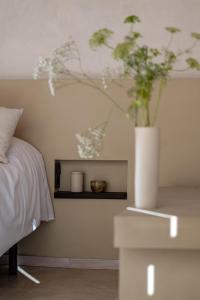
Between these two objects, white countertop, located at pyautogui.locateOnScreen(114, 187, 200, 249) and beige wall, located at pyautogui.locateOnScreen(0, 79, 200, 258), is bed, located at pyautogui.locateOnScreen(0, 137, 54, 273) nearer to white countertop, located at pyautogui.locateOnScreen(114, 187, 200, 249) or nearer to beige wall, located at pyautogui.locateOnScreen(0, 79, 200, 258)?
beige wall, located at pyautogui.locateOnScreen(0, 79, 200, 258)

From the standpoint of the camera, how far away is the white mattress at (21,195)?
8.69ft

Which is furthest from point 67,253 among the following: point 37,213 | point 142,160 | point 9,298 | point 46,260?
point 142,160

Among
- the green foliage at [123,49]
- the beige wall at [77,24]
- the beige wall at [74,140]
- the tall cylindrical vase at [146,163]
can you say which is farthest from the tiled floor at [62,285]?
the green foliage at [123,49]

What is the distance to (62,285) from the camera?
3.04 m

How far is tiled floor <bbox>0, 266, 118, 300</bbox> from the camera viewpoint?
2.82 meters

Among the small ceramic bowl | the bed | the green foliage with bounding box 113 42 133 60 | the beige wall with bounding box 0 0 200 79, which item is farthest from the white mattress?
the green foliage with bounding box 113 42 133 60

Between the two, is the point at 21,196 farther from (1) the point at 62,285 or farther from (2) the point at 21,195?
(1) the point at 62,285

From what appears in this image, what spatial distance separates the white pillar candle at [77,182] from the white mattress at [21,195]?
0.18 meters

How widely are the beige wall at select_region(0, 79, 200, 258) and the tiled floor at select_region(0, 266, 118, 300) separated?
0.62ft

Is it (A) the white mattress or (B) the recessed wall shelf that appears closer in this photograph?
(A) the white mattress

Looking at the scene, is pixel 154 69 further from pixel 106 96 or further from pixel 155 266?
pixel 106 96

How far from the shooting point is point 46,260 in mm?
3504

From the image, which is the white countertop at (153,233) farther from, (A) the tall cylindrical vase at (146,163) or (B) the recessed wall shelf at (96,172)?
(B) the recessed wall shelf at (96,172)

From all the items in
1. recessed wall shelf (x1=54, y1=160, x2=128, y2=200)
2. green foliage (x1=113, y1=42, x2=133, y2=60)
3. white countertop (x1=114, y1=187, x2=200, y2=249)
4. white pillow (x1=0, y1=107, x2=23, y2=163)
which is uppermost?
green foliage (x1=113, y1=42, x2=133, y2=60)
